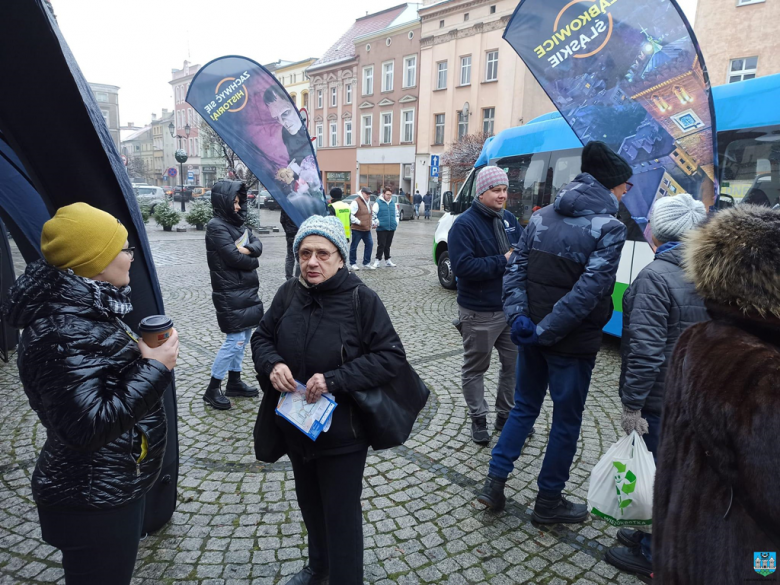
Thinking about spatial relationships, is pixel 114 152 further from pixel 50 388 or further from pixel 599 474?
pixel 599 474

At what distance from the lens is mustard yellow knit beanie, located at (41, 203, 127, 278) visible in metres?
1.70

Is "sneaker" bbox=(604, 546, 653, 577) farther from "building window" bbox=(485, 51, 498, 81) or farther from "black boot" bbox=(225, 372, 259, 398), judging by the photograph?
"building window" bbox=(485, 51, 498, 81)

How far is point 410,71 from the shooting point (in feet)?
129

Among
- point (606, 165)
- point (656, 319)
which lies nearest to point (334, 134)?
point (606, 165)

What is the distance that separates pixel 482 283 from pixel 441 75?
120 ft

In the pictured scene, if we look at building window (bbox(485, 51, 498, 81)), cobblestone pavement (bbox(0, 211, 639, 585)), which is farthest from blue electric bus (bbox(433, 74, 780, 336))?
building window (bbox(485, 51, 498, 81))

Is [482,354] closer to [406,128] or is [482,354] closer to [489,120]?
[489,120]

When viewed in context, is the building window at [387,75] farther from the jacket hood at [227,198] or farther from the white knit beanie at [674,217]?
the white knit beanie at [674,217]

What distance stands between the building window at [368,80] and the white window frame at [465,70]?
9.85 meters

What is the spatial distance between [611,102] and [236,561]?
394 centimetres

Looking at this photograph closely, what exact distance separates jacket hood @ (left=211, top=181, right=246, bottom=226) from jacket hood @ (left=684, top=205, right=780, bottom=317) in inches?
140

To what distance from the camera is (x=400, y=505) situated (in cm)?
321

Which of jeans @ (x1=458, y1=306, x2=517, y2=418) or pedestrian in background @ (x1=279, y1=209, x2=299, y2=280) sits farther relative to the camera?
pedestrian in background @ (x1=279, y1=209, x2=299, y2=280)

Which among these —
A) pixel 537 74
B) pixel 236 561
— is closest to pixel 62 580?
pixel 236 561
